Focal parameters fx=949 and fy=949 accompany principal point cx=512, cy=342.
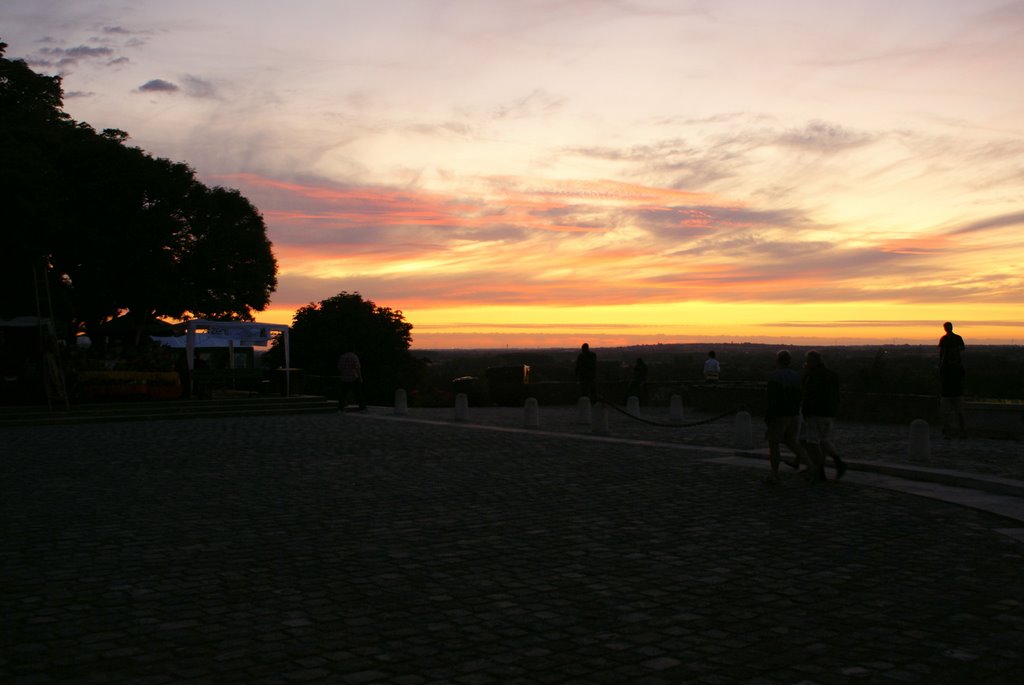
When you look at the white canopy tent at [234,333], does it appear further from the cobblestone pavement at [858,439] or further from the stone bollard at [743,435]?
the stone bollard at [743,435]

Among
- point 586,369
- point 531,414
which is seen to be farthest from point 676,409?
point 531,414

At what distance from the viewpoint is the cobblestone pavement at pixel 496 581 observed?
5090 mm

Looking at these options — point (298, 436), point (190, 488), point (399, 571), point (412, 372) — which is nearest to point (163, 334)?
point (412, 372)

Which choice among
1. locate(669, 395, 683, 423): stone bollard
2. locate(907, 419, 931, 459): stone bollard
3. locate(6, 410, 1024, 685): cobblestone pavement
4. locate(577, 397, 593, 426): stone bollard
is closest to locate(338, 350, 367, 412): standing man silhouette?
locate(577, 397, 593, 426): stone bollard

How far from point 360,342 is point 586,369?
97.2 ft

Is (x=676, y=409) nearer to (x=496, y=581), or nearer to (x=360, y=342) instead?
(x=496, y=581)

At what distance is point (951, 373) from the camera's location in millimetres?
17344

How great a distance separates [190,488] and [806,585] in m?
8.05

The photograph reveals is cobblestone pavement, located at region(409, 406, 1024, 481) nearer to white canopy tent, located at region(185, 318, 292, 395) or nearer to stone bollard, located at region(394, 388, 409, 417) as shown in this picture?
stone bollard, located at region(394, 388, 409, 417)

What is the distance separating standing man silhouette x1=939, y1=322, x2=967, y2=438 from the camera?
1733 cm

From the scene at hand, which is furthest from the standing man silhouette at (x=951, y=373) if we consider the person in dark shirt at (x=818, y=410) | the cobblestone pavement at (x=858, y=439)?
the person in dark shirt at (x=818, y=410)

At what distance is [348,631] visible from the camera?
5660 millimetres

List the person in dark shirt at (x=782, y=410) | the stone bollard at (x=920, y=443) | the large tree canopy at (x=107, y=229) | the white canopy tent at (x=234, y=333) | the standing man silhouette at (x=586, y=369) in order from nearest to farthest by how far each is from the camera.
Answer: the person in dark shirt at (x=782, y=410) < the stone bollard at (x=920, y=443) < the standing man silhouette at (x=586, y=369) < the white canopy tent at (x=234, y=333) < the large tree canopy at (x=107, y=229)

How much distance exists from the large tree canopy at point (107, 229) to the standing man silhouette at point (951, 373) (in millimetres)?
28564
